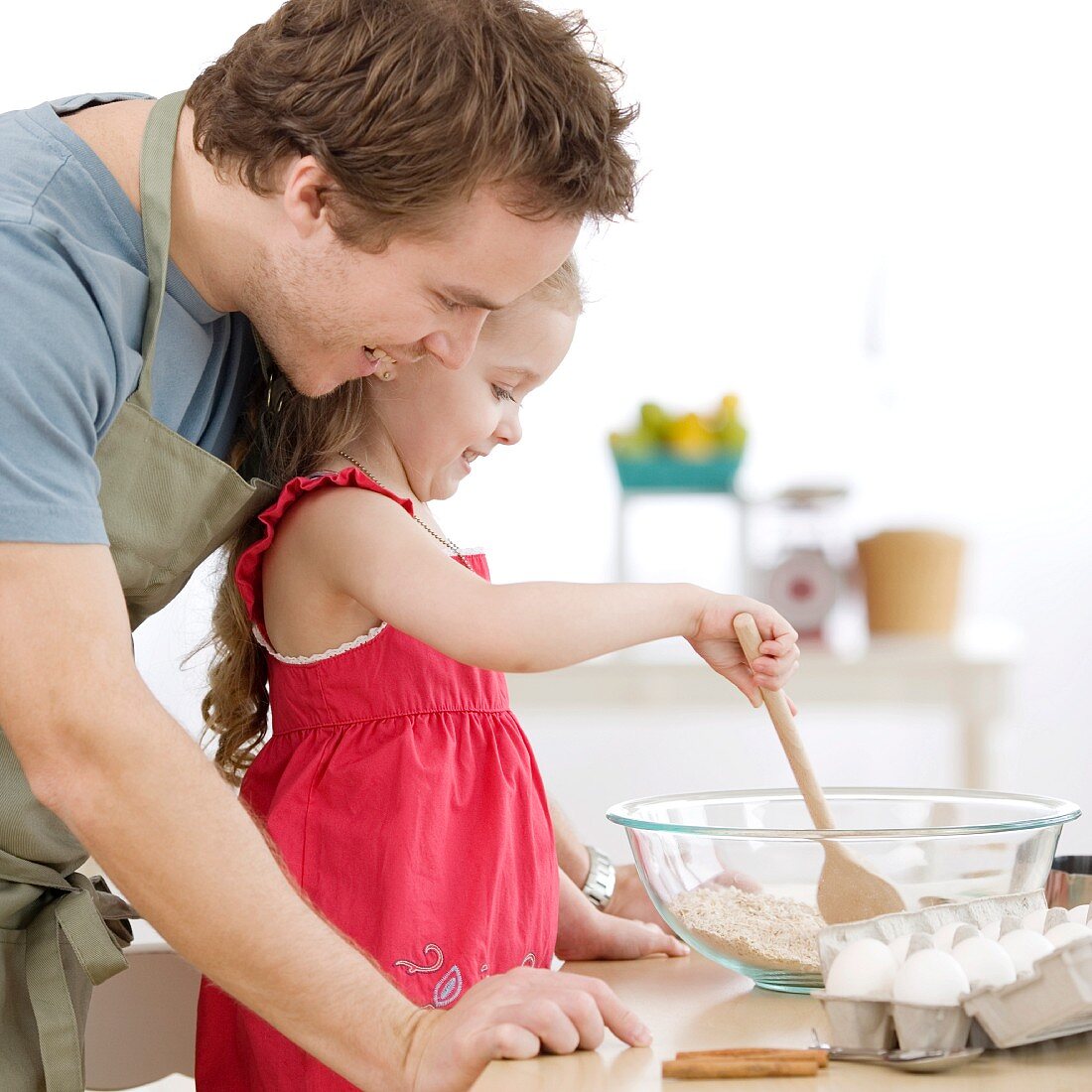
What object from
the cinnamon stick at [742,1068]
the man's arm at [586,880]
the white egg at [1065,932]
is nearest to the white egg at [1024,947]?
the white egg at [1065,932]

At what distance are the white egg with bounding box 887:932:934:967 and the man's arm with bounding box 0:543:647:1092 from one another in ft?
0.80

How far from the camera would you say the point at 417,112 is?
2.96 feet

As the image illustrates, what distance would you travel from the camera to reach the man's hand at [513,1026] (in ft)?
2.12

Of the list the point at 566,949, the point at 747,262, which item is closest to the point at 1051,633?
the point at 747,262

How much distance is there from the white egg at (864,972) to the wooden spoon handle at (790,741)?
0.23 meters

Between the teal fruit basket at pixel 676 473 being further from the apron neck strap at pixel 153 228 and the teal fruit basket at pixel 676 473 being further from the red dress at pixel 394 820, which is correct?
the apron neck strap at pixel 153 228

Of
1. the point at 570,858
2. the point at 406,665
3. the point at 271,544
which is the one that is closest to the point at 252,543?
the point at 271,544

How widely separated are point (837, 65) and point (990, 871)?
2.10 meters

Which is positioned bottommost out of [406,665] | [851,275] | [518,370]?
[406,665]

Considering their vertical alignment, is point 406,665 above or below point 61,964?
above

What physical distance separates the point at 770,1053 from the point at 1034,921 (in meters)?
0.18

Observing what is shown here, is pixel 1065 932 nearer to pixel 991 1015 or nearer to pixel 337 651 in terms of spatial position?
pixel 991 1015

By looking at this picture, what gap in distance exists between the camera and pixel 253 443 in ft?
3.58

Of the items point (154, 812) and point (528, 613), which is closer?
point (154, 812)
